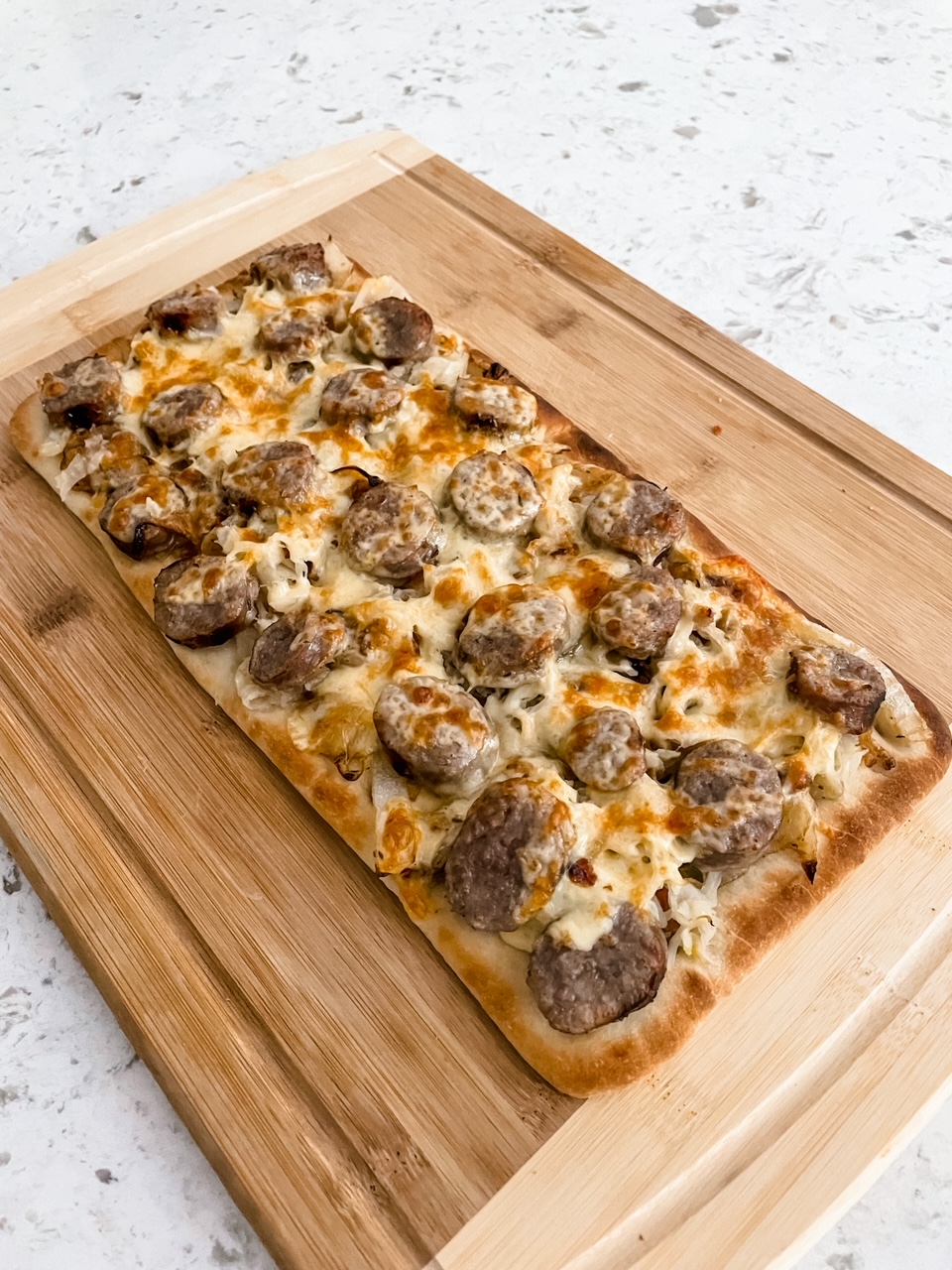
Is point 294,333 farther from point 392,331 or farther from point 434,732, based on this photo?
point 434,732

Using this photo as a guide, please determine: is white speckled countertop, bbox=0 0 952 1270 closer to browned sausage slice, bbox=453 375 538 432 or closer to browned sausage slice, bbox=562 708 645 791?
browned sausage slice, bbox=453 375 538 432

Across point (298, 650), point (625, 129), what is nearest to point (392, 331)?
point (298, 650)

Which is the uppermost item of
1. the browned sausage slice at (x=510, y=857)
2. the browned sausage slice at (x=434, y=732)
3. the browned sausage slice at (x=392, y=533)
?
the browned sausage slice at (x=392, y=533)

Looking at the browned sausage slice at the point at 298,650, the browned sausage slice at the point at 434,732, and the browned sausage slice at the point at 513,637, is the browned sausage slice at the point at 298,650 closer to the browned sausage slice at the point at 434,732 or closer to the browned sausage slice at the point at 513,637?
the browned sausage slice at the point at 434,732

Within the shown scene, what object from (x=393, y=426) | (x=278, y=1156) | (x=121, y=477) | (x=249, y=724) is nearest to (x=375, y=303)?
(x=393, y=426)

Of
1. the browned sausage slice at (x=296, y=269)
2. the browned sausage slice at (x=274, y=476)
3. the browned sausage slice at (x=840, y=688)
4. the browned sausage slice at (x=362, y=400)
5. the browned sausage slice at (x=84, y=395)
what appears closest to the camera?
the browned sausage slice at (x=840, y=688)

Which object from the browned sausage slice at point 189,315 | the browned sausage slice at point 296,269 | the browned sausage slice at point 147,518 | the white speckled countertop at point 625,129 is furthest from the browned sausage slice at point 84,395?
the white speckled countertop at point 625,129

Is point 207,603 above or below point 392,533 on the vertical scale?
below
